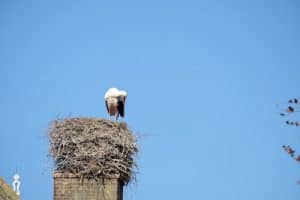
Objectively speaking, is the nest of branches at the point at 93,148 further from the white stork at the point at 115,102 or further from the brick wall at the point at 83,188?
the white stork at the point at 115,102

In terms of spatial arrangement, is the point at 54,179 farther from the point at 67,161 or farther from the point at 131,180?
the point at 131,180

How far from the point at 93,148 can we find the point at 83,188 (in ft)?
2.54

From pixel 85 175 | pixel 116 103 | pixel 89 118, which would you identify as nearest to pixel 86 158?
pixel 85 175

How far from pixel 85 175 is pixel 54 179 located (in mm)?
548

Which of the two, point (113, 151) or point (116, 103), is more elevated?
point (116, 103)

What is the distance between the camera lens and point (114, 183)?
11.0m

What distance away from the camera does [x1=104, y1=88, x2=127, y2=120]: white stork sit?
15703 millimetres

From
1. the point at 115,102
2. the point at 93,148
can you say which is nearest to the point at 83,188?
the point at 93,148

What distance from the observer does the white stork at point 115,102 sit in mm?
15703

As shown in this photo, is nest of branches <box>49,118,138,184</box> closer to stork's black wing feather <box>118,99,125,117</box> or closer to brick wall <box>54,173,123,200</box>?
brick wall <box>54,173,123,200</box>

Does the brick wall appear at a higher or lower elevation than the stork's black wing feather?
lower

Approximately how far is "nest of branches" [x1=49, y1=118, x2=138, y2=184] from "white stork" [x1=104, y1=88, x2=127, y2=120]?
12.0 ft

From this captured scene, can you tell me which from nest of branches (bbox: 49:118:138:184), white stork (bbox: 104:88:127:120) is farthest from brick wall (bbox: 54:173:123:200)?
white stork (bbox: 104:88:127:120)

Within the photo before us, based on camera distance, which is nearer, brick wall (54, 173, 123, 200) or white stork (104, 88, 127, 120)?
brick wall (54, 173, 123, 200)
